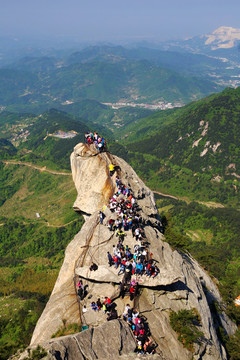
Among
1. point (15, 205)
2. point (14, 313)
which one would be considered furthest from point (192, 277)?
point (15, 205)

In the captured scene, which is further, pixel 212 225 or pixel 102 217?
pixel 212 225

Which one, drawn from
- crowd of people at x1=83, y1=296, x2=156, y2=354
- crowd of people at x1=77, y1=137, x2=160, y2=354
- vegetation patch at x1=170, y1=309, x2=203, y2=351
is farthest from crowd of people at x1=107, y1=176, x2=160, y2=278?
vegetation patch at x1=170, y1=309, x2=203, y2=351

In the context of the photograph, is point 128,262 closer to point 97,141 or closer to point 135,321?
point 135,321

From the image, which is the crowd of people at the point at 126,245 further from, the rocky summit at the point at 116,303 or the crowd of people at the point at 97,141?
the crowd of people at the point at 97,141

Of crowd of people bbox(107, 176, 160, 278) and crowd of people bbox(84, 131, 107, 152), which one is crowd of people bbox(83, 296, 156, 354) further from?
crowd of people bbox(84, 131, 107, 152)

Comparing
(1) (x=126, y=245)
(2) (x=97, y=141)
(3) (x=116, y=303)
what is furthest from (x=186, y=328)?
(2) (x=97, y=141)

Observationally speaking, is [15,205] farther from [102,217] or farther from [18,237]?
[102,217]

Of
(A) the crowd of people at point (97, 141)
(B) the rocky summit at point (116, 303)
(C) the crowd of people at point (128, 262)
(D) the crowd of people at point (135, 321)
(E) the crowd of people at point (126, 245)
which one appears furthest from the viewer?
(A) the crowd of people at point (97, 141)

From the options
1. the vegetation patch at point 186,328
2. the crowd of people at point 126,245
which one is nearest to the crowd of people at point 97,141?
the crowd of people at point 126,245
